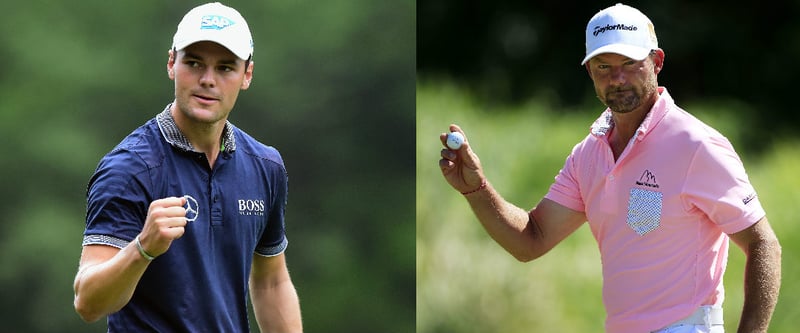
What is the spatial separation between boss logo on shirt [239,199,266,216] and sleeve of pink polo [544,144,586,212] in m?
0.92

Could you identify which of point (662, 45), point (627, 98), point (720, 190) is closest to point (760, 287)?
point (720, 190)

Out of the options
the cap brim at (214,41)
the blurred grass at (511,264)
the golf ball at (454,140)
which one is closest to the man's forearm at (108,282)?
the cap brim at (214,41)

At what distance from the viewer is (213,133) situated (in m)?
3.17

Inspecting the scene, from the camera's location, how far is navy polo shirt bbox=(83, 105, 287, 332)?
9.62ft

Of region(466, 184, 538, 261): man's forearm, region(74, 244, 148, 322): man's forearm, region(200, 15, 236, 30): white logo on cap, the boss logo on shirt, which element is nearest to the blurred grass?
region(466, 184, 538, 261): man's forearm

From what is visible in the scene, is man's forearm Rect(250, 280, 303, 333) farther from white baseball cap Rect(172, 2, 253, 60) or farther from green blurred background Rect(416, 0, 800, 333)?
green blurred background Rect(416, 0, 800, 333)

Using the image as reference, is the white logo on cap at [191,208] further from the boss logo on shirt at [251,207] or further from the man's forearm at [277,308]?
the man's forearm at [277,308]

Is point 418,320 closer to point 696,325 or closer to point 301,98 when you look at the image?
point 696,325

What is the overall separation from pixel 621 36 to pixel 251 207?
1.09 metres

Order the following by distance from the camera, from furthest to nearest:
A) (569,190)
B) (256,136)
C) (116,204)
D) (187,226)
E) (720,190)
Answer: (256,136)
(569,190)
(720,190)
(187,226)
(116,204)

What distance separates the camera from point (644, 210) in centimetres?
335

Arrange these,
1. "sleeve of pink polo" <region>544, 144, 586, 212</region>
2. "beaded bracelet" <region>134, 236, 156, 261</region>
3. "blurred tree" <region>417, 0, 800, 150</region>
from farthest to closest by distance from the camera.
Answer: "blurred tree" <region>417, 0, 800, 150</region>, "sleeve of pink polo" <region>544, 144, 586, 212</region>, "beaded bracelet" <region>134, 236, 156, 261</region>

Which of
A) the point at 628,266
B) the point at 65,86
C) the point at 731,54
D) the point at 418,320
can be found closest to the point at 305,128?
the point at 65,86

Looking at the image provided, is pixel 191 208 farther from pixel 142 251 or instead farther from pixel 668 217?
pixel 668 217
